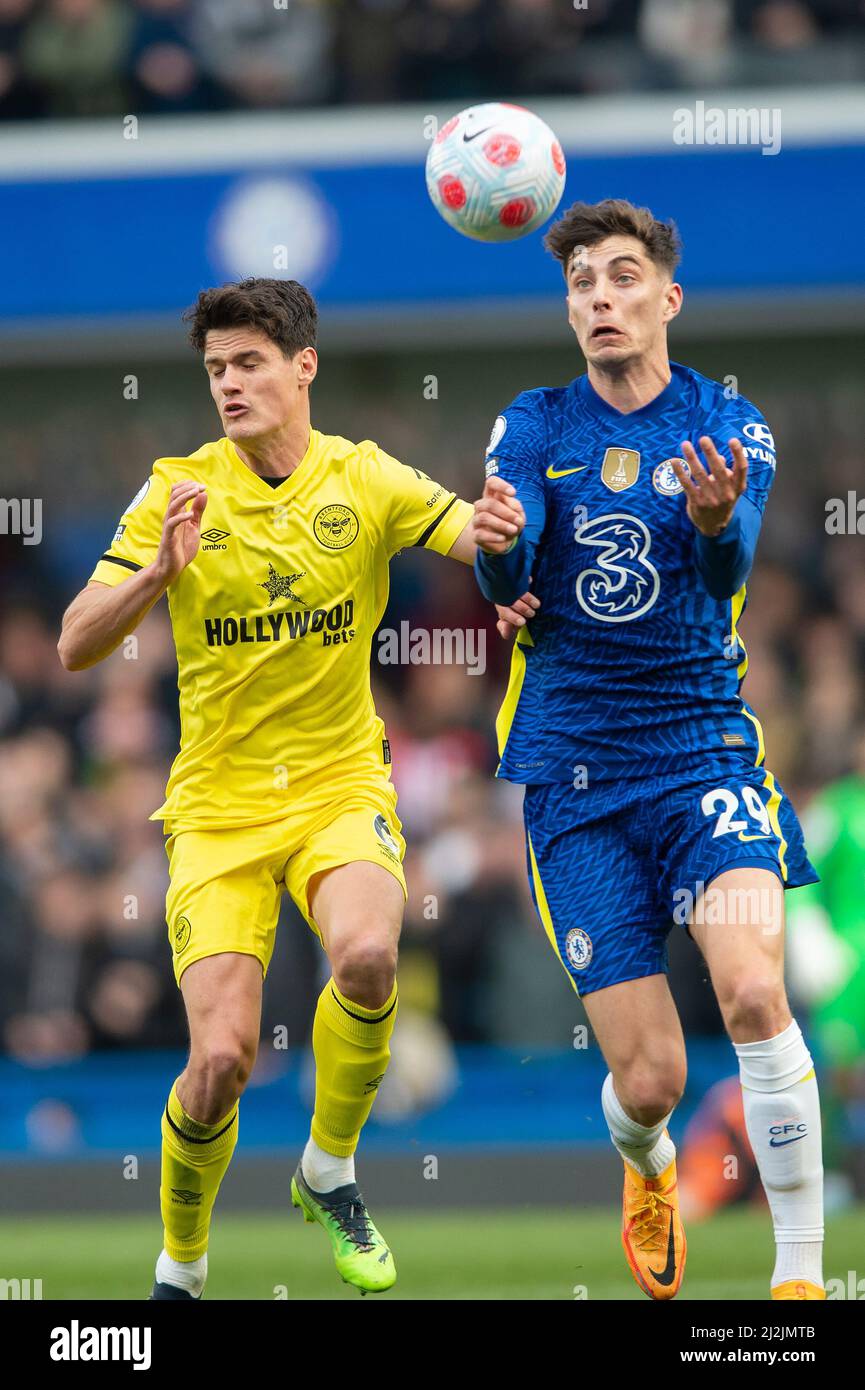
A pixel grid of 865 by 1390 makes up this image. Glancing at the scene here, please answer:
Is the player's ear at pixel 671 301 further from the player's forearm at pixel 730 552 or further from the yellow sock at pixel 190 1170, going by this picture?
the yellow sock at pixel 190 1170

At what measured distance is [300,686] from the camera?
6.63 metres

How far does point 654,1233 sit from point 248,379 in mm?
2957

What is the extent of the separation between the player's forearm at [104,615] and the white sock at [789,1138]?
2153mm

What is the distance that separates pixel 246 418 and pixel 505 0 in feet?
29.2

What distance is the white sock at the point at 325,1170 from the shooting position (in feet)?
22.2

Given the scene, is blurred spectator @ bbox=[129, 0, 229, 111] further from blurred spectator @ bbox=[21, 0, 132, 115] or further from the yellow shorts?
the yellow shorts

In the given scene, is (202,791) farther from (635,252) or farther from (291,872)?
(635,252)

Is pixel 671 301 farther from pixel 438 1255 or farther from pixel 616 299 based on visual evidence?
pixel 438 1255

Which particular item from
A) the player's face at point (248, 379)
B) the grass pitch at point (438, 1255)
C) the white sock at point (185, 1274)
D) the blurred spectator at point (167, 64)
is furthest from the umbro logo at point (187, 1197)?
the blurred spectator at point (167, 64)

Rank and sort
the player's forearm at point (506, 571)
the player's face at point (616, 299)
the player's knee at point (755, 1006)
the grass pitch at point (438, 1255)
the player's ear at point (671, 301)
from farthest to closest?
the grass pitch at point (438, 1255) < the player's ear at point (671, 301) < the player's face at point (616, 299) < the player's forearm at point (506, 571) < the player's knee at point (755, 1006)

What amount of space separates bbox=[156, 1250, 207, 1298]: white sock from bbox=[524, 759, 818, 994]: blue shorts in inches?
60.2

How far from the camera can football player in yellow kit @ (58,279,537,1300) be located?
6438 mm

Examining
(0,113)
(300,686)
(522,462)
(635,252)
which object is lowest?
(300,686)

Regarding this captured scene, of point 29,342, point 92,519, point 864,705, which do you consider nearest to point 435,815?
point 864,705
